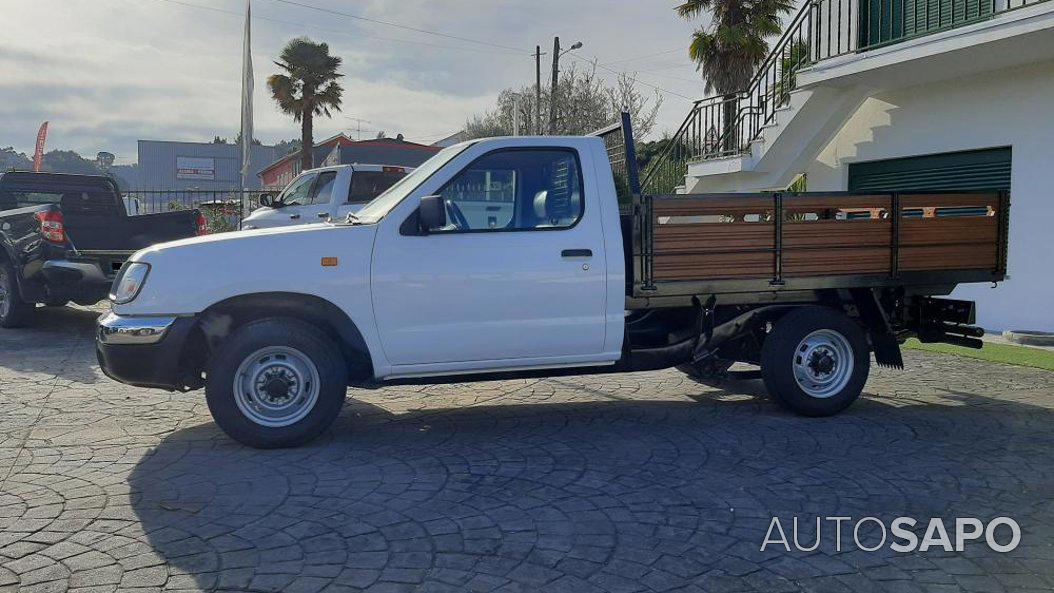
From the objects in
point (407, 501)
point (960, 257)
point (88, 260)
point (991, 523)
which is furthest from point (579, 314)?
point (88, 260)

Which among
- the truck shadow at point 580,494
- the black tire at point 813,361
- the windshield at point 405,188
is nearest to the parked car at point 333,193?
the windshield at point 405,188

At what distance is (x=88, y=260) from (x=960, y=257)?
30.5 ft

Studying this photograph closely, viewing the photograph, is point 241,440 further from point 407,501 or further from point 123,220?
point 123,220

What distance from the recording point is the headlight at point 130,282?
5.30m

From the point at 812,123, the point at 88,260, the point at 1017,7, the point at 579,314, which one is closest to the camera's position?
the point at 579,314

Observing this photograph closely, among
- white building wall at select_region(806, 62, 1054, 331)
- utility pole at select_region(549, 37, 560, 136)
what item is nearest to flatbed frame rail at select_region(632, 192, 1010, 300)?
white building wall at select_region(806, 62, 1054, 331)

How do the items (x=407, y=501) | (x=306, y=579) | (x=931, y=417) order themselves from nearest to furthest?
1. (x=306, y=579)
2. (x=407, y=501)
3. (x=931, y=417)

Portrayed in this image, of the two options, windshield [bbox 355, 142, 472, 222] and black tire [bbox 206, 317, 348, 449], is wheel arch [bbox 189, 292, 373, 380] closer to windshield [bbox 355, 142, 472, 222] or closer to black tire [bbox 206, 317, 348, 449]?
black tire [bbox 206, 317, 348, 449]

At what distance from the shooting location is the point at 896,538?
13.1 feet

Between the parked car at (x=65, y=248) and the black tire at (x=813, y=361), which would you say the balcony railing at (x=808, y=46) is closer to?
the black tire at (x=813, y=361)

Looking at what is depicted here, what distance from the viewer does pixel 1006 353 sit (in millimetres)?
9562

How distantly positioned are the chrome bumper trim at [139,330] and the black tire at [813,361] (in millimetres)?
4152

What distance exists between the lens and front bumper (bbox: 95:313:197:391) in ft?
17.2

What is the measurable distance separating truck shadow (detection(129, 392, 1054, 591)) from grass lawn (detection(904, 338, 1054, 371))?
2.62 m
